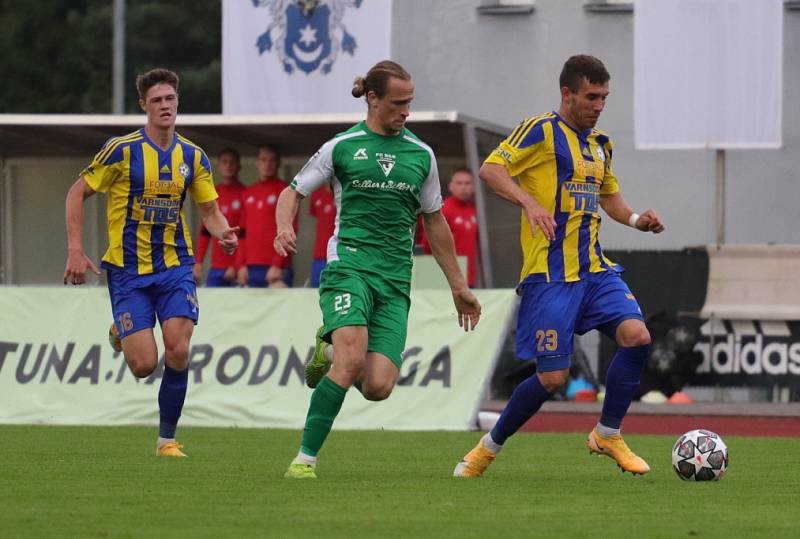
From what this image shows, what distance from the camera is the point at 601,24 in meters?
21.0

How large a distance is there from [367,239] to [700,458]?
6.97ft

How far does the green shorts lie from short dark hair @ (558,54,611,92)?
1.44 m

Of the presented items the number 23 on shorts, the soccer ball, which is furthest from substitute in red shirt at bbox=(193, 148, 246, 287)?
the soccer ball

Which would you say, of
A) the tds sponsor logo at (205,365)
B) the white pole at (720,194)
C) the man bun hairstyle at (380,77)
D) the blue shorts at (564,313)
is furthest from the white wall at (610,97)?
the man bun hairstyle at (380,77)

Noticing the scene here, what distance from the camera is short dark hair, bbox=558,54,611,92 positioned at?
30.2ft

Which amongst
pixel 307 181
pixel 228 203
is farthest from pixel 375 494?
pixel 228 203

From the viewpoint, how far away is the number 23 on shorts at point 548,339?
9141 mm

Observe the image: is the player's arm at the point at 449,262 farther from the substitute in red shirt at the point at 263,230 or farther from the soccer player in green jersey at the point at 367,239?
the substitute in red shirt at the point at 263,230

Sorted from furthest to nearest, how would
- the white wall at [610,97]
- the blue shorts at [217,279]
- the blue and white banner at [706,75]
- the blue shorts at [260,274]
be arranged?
the white wall at [610,97], the blue shorts at [217,279], the blue shorts at [260,274], the blue and white banner at [706,75]

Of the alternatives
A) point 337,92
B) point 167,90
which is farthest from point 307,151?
point 167,90

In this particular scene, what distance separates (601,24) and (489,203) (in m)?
3.59

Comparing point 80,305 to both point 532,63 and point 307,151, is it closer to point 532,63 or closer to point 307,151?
point 307,151

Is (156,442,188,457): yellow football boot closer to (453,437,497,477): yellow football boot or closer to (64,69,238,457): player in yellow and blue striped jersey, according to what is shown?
(64,69,238,457): player in yellow and blue striped jersey

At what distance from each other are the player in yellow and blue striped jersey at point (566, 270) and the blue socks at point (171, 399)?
2.38 meters
